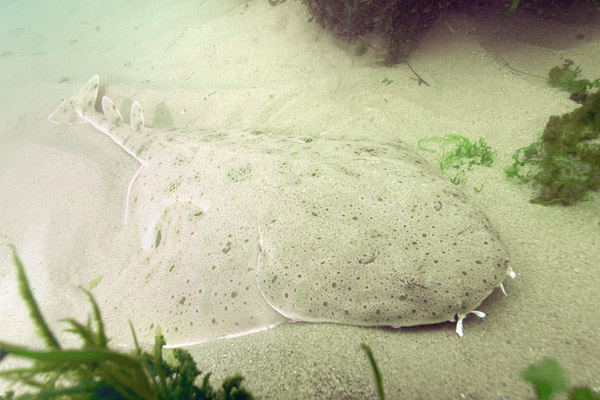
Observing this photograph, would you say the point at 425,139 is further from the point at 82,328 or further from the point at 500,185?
the point at 82,328

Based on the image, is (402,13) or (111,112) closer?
(402,13)

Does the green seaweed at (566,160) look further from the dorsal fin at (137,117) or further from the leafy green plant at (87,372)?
the dorsal fin at (137,117)

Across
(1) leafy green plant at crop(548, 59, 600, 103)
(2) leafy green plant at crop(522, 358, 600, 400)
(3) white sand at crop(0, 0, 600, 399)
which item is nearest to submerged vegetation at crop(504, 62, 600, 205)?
(3) white sand at crop(0, 0, 600, 399)

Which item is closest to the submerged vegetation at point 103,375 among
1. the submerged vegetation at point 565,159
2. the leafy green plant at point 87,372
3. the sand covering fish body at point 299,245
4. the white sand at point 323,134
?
the leafy green plant at point 87,372

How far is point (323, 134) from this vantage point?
14.6 ft

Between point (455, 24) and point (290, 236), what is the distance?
18.2 ft

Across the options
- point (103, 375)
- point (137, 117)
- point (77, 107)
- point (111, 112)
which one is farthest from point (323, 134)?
point (77, 107)

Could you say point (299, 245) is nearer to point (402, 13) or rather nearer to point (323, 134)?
point (323, 134)

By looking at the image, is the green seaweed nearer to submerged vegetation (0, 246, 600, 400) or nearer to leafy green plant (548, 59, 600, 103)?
leafy green plant (548, 59, 600, 103)

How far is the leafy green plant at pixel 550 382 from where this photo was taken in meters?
1.25

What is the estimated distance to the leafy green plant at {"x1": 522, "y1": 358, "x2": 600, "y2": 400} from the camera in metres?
1.25

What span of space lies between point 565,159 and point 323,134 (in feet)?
9.90

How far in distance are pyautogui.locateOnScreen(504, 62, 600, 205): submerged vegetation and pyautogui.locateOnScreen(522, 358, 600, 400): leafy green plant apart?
6.18ft

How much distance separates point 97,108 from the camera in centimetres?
674
